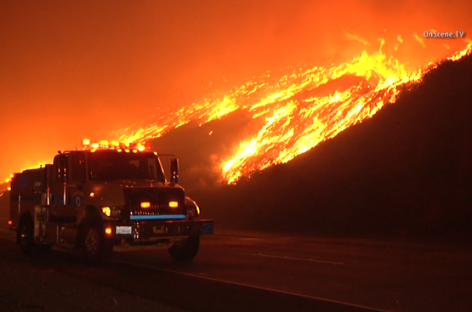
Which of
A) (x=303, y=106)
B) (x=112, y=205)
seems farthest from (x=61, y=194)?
(x=303, y=106)

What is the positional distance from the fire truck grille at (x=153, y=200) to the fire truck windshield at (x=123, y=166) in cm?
113

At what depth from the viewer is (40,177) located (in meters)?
17.7

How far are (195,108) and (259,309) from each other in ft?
221

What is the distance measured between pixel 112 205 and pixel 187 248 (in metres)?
A: 2.47

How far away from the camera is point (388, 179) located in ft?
102

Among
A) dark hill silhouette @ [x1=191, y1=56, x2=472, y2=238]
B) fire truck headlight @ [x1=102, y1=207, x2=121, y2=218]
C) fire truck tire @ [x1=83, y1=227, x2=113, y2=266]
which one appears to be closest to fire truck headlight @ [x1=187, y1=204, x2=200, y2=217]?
fire truck headlight @ [x1=102, y1=207, x2=121, y2=218]

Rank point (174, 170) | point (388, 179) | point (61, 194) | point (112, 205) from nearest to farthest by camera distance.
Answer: point (112, 205), point (174, 170), point (61, 194), point (388, 179)

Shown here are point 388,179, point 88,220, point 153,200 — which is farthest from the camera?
point 388,179

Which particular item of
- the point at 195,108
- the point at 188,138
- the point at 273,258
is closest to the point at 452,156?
the point at 273,258

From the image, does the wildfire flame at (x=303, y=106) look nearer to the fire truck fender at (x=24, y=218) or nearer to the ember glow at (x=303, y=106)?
the ember glow at (x=303, y=106)

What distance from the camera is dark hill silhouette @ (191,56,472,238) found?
27.7 m

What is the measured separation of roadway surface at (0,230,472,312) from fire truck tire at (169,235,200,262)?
0.26m

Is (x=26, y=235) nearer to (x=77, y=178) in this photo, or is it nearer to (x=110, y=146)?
(x=77, y=178)

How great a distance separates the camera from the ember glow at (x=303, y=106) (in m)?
47.4
